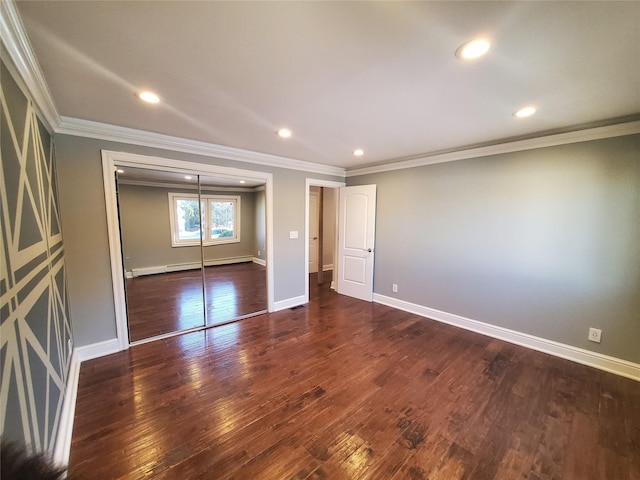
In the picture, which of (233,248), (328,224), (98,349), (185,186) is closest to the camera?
(98,349)

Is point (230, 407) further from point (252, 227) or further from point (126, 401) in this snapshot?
point (252, 227)

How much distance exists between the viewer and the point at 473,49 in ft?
4.36

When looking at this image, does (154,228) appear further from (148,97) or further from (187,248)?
(148,97)

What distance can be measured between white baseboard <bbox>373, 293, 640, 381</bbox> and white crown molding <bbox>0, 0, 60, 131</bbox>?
450cm

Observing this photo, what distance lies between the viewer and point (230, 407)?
200 centimetres

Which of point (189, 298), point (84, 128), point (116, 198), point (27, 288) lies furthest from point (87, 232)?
point (189, 298)

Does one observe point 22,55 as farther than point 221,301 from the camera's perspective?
No

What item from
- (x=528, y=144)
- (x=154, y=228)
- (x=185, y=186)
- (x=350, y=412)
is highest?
(x=528, y=144)

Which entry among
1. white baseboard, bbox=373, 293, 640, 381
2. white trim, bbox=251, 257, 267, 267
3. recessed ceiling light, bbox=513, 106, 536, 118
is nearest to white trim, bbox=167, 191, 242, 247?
white trim, bbox=251, 257, 267, 267

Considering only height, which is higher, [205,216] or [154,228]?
[205,216]

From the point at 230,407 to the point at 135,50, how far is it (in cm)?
247

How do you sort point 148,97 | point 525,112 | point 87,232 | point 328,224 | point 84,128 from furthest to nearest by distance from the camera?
point 328,224, point 87,232, point 84,128, point 525,112, point 148,97

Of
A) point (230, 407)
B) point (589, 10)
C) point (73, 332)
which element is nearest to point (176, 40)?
point (589, 10)

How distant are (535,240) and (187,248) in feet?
15.8
